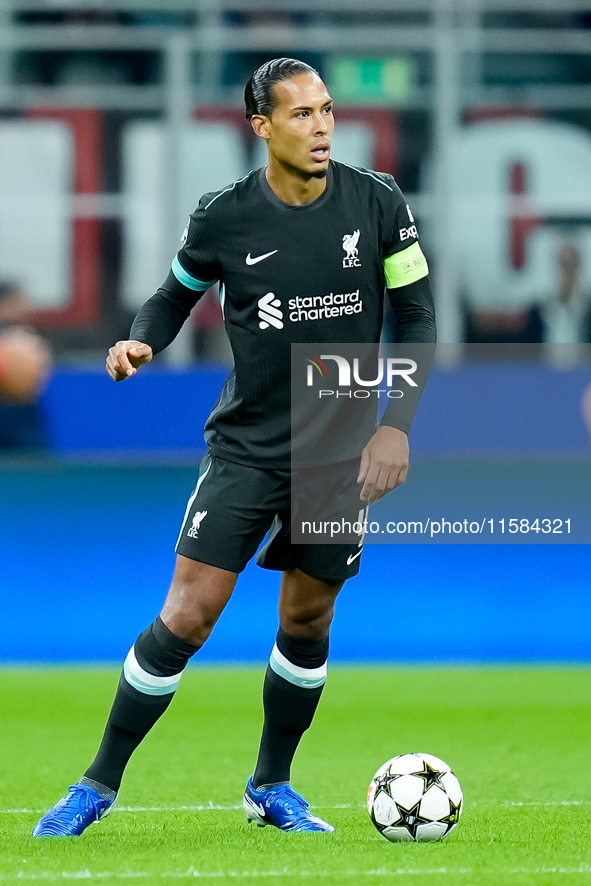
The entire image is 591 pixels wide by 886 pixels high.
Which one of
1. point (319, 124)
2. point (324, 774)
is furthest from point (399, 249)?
point (324, 774)

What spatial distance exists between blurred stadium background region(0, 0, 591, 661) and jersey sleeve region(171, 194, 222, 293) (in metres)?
4.43

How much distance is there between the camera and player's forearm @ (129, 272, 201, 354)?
389 centimetres

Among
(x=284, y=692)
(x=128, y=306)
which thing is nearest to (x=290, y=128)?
(x=284, y=692)

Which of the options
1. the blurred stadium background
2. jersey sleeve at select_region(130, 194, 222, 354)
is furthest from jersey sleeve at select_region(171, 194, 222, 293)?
the blurred stadium background

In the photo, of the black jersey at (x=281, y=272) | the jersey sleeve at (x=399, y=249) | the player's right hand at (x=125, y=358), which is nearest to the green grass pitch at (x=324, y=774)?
the black jersey at (x=281, y=272)

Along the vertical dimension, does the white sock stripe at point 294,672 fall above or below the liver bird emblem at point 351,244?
below

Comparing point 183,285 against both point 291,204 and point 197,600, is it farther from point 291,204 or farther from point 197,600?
point 197,600

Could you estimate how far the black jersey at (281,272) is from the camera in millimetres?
3801

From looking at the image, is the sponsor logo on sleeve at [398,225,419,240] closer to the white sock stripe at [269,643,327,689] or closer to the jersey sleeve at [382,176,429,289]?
the jersey sleeve at [382,176,429,289]

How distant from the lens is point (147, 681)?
3.76 metres

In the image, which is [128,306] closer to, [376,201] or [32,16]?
[32,16]

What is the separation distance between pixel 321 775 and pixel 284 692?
43.3 inches

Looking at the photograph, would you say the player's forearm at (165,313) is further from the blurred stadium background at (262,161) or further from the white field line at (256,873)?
the blurred stadium background at (262,161)

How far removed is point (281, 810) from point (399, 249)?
154 centimetres
